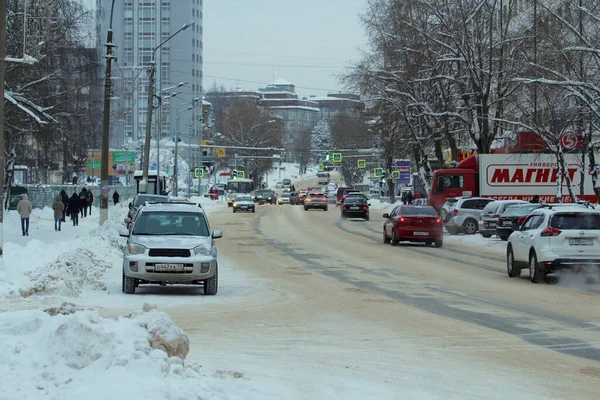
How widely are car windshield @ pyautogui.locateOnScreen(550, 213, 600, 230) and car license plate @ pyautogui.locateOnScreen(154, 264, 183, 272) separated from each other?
27.3 ft

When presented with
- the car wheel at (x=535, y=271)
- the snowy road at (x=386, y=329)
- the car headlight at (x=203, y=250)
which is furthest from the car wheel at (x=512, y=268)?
the car headlight at (x=203, y=250)

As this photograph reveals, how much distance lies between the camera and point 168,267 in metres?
16.6

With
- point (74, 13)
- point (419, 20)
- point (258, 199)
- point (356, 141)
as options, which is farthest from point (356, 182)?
point (74, 13)

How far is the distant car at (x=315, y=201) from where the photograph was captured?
80.9 m

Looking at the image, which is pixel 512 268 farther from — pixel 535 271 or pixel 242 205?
pixel 242 205

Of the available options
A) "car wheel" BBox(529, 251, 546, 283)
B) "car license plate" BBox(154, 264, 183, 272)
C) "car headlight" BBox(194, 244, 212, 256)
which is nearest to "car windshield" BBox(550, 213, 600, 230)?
"car wheel" BBox(529, 251, 546, 283)

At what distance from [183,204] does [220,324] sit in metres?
6.14

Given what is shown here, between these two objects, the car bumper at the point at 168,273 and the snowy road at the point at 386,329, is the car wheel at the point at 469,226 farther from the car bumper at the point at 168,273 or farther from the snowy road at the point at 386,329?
the car bumper at the point at 168,273

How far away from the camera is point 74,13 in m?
34.2

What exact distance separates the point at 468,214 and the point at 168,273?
93.5 ft

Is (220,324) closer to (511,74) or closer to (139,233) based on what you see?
(139,233)

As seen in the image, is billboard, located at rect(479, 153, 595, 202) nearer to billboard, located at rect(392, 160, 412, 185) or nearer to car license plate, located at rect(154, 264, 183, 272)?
billboard, located at rect(392, 160, 412, 185)

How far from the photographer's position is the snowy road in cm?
875

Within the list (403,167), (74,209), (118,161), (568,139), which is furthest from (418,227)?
(118,161)
